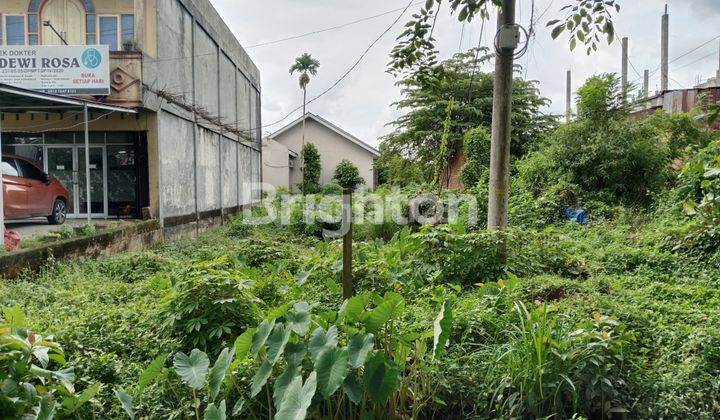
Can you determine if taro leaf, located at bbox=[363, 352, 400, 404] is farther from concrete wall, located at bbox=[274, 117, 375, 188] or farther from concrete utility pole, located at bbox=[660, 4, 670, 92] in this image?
concrete wall, located at bbox=[274, 117, 375, 188]

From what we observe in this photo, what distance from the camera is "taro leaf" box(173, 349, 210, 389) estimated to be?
2.56m

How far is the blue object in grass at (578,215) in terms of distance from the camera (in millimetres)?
9500

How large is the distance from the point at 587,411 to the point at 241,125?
18330 millimetres

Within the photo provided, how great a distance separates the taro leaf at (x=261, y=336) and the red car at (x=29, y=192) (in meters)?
8.31

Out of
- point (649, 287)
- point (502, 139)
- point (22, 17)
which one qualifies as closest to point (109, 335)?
point (502, 139)

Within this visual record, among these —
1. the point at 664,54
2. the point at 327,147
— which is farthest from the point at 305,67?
the point at 664,54

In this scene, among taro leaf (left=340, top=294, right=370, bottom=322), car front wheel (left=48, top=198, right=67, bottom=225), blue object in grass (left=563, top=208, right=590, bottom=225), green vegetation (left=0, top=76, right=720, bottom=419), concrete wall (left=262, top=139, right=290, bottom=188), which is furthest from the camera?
concrete wall (left=262, top=139, right=290, bottom=188)

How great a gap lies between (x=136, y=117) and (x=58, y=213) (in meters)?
2.67

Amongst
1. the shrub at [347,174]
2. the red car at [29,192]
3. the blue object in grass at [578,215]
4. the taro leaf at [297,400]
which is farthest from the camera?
the shrub at [347,174]

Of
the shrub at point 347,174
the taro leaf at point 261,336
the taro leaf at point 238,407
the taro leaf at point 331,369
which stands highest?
the shrub at point 347,174

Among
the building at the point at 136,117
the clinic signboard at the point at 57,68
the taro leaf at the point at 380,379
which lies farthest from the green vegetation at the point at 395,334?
the building at the point at 136,117

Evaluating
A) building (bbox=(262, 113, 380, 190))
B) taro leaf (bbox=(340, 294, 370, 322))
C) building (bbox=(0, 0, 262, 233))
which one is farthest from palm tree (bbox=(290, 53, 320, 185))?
taro leaf (bbox=(340, 294, 370, 322))

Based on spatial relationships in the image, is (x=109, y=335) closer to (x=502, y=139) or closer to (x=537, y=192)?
(x=502, y=139)

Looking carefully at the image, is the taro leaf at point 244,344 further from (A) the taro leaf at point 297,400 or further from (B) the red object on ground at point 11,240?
(B) the red object on ground at point 11,240
